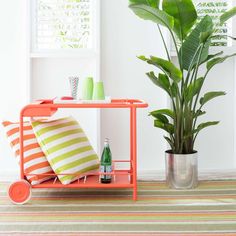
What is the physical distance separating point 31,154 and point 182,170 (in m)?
0.97

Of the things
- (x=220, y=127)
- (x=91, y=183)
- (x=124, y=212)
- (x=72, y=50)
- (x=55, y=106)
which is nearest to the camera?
(x=124, y=212)

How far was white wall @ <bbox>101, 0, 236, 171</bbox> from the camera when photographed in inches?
119

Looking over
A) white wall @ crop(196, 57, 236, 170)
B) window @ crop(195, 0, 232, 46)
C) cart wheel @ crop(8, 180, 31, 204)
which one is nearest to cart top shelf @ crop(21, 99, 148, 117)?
cart wheel @ crop(8, 180, 31, 204)

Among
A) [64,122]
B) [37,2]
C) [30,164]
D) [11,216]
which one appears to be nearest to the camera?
[11,216]

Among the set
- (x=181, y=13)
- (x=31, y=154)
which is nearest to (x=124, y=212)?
(x=31, y=154)

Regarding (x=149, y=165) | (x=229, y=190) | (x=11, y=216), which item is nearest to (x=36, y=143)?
(x=11, y=216)

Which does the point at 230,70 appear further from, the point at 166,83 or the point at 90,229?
the point at 90,229

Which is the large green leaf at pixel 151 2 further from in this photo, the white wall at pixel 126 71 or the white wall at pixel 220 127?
the white wall at pixel 220 127

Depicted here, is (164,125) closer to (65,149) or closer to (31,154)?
(65,149)

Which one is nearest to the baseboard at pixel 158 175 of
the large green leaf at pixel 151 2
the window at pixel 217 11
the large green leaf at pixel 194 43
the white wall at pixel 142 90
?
the white wall at pixel 142 90

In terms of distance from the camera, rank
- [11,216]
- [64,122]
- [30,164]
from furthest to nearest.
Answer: [64,122]
[30,164]
[11,216]

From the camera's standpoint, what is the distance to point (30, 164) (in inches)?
94.5

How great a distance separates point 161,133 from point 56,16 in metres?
1.19

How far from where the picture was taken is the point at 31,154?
2.43 meters
